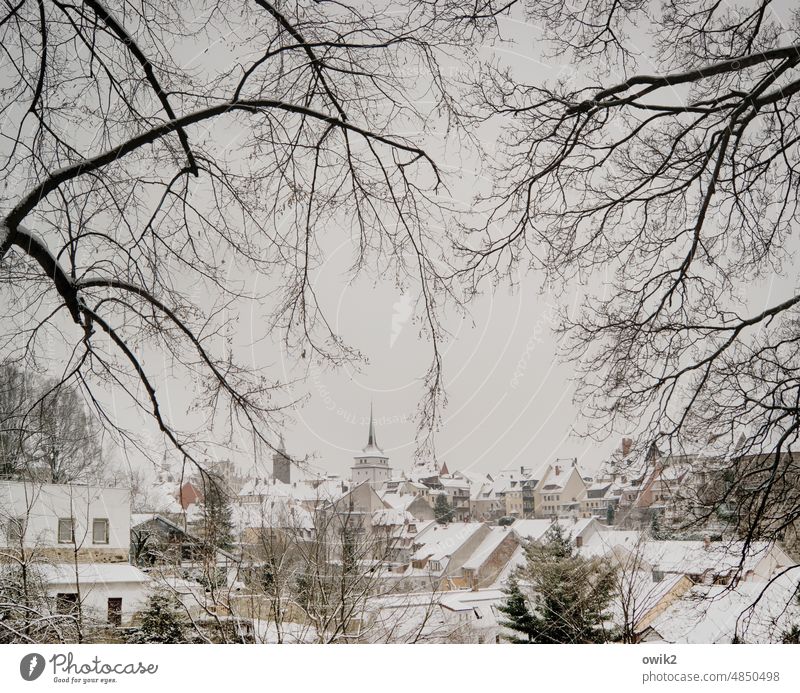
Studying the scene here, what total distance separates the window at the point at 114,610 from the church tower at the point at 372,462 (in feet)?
2.46

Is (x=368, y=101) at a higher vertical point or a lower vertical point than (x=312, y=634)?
higher

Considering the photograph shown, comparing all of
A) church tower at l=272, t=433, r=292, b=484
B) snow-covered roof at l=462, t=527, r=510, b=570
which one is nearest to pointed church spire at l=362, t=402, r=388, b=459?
church tower at l=272, t=433, r=292, b=484

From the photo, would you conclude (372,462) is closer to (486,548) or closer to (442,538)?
(442,538)

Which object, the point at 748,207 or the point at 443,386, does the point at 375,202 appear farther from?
the point at 748,207

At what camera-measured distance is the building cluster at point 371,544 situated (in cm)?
221

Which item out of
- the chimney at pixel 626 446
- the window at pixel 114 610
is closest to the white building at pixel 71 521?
the window at pixel 114 610

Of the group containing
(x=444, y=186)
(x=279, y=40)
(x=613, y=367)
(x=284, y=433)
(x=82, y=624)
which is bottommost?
(x=82, y=624)

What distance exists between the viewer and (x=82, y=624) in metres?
2.21

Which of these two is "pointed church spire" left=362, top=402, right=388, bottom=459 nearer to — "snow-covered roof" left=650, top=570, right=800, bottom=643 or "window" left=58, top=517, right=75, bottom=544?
"window" left=58, top=517, right=75, bottom=544

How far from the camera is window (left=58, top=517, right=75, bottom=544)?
220cm

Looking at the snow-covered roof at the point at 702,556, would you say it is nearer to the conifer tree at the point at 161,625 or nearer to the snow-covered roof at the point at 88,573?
the conifer tree at the point at 161,625

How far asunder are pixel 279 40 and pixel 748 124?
1.47m

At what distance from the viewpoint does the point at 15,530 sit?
7.16 feet
